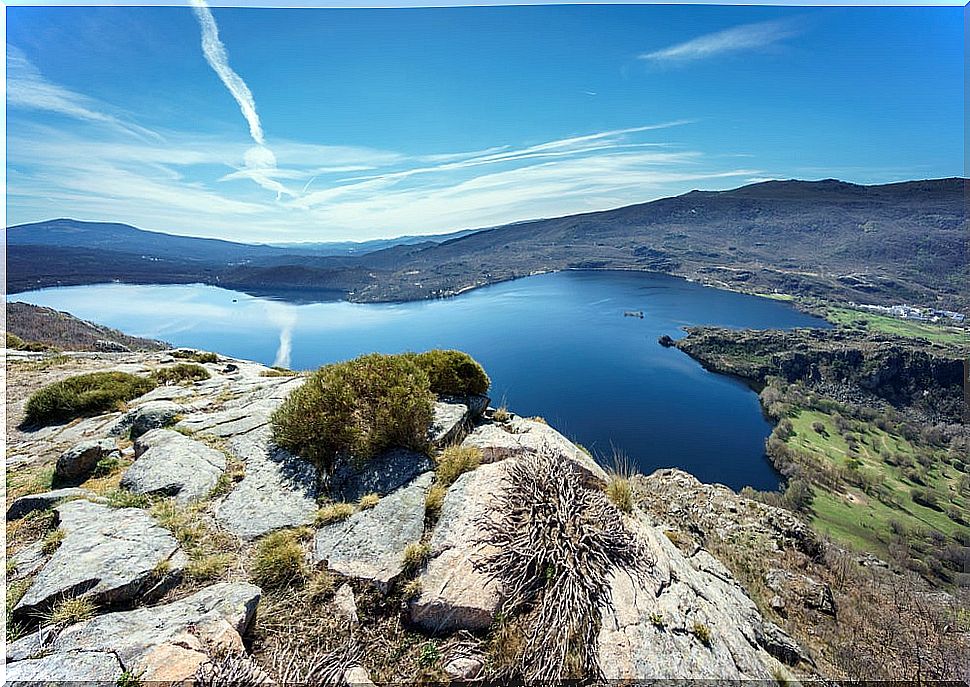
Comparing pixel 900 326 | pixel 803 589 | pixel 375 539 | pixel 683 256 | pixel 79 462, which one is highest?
pixel 683 256

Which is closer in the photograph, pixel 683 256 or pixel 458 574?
pixel 458 574

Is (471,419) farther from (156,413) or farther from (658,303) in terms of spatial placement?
(658,303)

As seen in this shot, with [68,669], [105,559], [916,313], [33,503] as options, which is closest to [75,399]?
[33,503]

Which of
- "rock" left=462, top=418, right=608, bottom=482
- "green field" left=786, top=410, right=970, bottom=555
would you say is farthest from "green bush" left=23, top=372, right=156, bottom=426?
"green field" left=786, top=410, right=970, bottom=555

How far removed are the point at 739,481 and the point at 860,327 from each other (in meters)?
69.1

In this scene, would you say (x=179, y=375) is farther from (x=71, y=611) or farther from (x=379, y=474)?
(x=71, y=611)

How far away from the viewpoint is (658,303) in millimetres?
97312

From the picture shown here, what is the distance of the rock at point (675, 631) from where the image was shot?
221 centimetres

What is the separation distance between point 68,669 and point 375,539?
5.02 feet

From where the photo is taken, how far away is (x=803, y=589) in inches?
204

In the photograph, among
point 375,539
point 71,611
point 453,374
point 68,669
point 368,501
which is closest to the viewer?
point 68,669

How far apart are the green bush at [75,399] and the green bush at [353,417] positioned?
349 cm

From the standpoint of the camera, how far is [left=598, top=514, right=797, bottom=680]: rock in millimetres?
2215

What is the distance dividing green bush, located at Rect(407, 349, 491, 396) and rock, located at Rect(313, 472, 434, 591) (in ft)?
7.21
